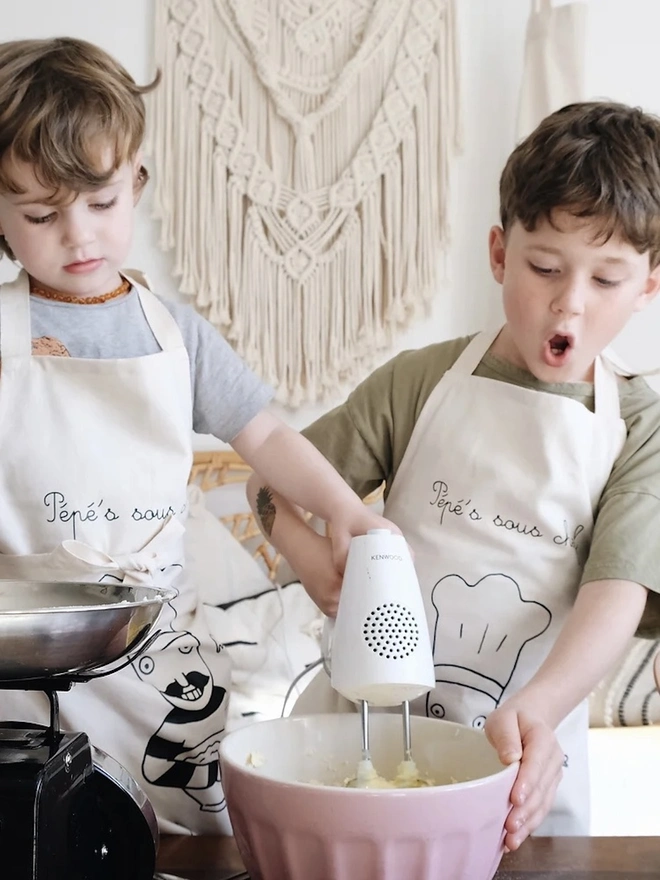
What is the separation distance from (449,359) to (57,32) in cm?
165

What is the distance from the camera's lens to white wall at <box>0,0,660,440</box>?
220 centimetres

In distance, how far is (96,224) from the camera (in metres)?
0.81

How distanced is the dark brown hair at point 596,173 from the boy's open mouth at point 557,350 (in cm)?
10

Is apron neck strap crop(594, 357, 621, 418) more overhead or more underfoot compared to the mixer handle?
more overhead

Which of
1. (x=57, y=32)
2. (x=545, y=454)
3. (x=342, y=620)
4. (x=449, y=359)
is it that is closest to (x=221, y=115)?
(x=57, y=32)

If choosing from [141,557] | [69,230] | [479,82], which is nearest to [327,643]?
[141,557]

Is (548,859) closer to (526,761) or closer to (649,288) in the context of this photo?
(526,761)

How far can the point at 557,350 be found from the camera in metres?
0.90

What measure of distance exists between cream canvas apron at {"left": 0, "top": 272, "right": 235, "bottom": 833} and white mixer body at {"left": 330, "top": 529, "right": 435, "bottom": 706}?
0.70 feet

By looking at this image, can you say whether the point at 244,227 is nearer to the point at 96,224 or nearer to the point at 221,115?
the point at 221,115

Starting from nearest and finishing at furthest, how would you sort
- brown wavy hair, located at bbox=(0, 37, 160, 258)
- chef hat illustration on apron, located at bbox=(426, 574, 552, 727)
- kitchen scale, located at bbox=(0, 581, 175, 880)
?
kitchen scale, located at bbox=(0, 581, 175, 880) → brown wavy hair, located at bbox=(0, 37, 160, 258) → chef hat illustration on apron, located at bbox=(426, 574, 552, 727)

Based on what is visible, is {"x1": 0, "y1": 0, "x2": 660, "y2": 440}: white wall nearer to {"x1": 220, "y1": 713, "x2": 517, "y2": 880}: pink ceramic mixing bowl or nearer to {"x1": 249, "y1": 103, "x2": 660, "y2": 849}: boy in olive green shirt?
{"x1": 249, "y1": 103, "x2": 660, "y2": 849}: boy in olive green shirt

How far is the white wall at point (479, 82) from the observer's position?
2.20m

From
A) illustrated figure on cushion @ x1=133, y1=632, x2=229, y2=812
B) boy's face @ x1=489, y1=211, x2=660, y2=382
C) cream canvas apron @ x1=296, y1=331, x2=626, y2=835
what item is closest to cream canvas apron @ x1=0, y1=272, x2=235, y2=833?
illustrated figure on cushion @ x1=133, y1=632, x2=229, y2=812
